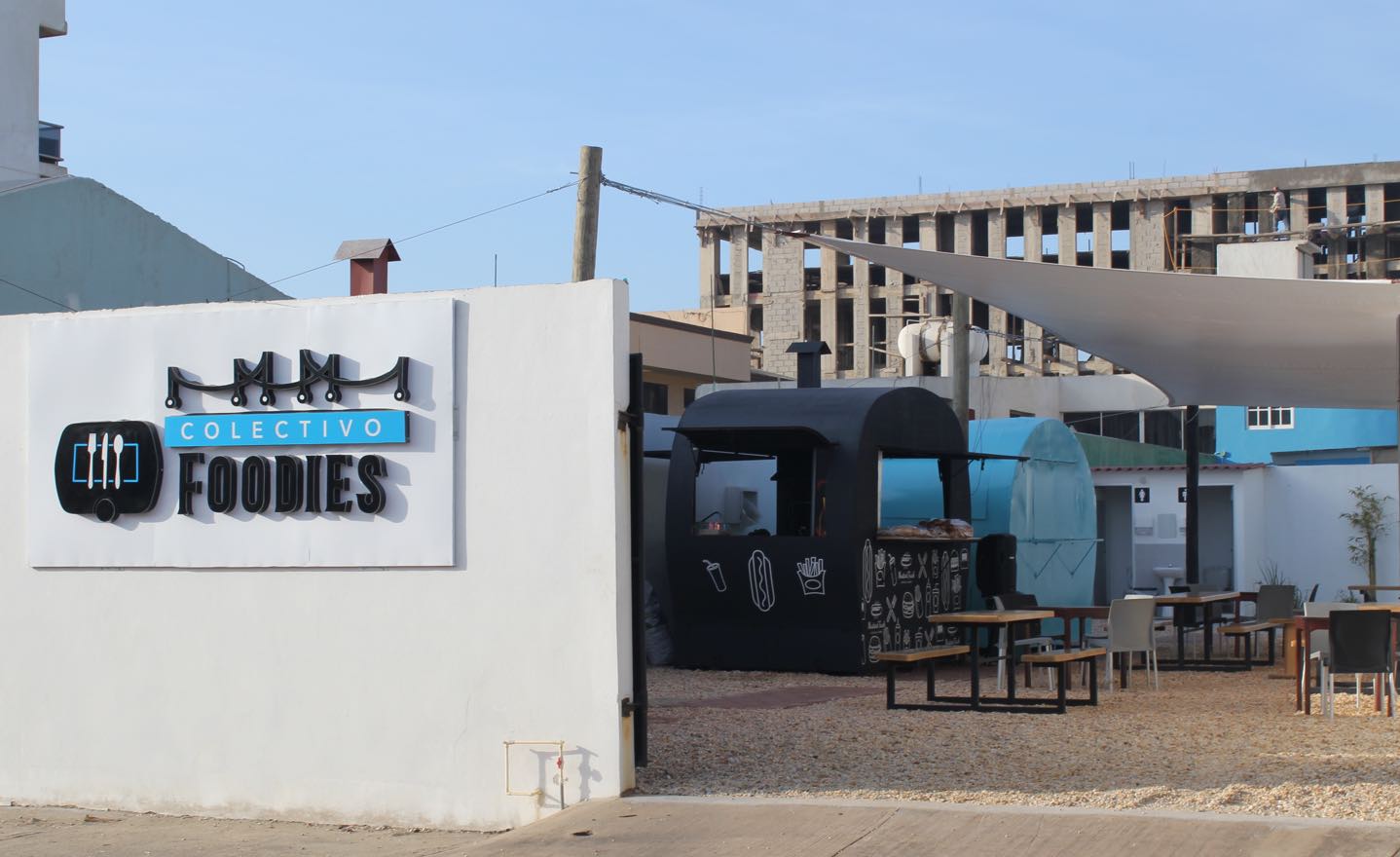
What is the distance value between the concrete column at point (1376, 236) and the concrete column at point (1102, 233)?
35.9 feet

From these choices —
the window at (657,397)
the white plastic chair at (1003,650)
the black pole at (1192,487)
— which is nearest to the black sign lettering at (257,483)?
the white plastic chair at (1003,650)

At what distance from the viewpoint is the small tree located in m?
23.7

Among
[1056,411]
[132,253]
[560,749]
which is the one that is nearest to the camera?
[560,749]

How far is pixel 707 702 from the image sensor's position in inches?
484

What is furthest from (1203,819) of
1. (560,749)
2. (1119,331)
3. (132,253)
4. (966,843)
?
(132,253)

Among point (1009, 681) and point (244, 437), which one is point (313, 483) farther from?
point (1009, 681)

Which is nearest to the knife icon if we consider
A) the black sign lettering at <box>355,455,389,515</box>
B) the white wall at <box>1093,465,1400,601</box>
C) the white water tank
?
the black sign lettering at <box>355,455,389,515</box>

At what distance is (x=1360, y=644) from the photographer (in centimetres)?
1054

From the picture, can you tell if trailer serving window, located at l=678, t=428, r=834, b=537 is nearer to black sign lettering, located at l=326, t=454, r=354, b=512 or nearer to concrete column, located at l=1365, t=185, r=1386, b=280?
black sign lettering, located at l=326, t=454, r=354, b=512

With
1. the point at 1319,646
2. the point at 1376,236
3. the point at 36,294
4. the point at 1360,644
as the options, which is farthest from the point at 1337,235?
the point at 1360,644

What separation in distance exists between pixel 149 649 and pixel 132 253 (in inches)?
511

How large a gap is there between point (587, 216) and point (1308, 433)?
2860 cm

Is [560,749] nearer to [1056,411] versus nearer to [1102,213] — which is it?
[1056,411]

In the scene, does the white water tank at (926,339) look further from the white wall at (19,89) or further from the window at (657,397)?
the white wall at (19,89)
